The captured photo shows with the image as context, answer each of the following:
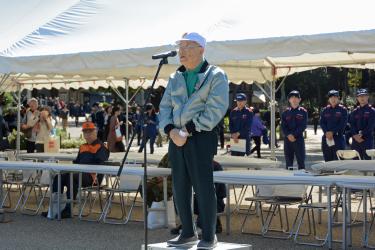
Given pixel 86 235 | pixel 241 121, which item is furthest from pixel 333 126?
pixel 86 235

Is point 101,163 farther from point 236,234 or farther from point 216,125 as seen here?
point 216,125

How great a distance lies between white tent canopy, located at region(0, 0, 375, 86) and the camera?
29.6 ft

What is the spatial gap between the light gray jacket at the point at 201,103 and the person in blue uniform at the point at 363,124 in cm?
774

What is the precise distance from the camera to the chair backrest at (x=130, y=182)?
34.3ft

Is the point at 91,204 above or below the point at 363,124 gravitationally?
below

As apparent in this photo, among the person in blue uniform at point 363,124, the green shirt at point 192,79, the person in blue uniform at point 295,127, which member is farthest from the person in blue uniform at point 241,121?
the green shirt at point 192,79

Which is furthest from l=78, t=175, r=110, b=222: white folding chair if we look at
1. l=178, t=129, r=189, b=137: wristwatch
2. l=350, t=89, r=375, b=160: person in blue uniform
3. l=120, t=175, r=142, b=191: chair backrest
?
l=350, t=89, r=375, b=160: person in blue uniform

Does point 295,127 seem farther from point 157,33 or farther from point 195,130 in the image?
point 195,130

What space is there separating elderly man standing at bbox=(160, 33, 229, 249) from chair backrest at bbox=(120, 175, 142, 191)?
372cm

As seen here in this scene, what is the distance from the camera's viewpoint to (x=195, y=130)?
6562 millimetres

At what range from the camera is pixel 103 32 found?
37.5 ft

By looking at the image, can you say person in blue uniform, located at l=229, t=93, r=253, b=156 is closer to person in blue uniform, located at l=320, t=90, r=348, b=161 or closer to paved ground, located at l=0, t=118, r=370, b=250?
person in blue uniform, located at l=320, t=90, r=348, b=161

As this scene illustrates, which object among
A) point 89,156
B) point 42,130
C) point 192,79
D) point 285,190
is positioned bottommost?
point 285,190

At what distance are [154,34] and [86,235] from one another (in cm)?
297
